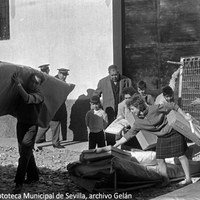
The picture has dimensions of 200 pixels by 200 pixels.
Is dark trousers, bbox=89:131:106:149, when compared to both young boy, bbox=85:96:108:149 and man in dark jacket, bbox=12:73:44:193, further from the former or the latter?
man in dark jacket, bbox=12:73:44:193

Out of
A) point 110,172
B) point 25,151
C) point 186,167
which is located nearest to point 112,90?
point 186,167

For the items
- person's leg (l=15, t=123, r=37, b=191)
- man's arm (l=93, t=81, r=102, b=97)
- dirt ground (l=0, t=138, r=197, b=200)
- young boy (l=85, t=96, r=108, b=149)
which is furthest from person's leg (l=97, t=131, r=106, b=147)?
person's leg (l=15, t=123, r=37, b=191)

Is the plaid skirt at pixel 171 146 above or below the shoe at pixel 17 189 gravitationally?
above

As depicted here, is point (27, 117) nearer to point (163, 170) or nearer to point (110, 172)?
point (110, 172)

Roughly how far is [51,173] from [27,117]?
1438 millimetres

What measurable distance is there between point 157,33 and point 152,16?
1.28ft

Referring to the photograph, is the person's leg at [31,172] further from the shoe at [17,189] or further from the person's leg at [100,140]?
the person's leg at [100,140]

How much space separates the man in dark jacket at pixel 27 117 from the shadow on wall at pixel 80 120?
12.2 feet

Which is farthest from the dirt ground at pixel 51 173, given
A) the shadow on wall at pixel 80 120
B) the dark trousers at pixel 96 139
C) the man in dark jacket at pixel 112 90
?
the man in dark jacket at pixel 112 90

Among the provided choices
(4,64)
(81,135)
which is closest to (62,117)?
(81,135)

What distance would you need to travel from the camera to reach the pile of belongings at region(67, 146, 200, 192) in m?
6.06

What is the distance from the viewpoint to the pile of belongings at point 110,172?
6062mm

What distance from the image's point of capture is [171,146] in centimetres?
673

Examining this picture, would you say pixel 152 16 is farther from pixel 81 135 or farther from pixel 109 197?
pixel 109 197
